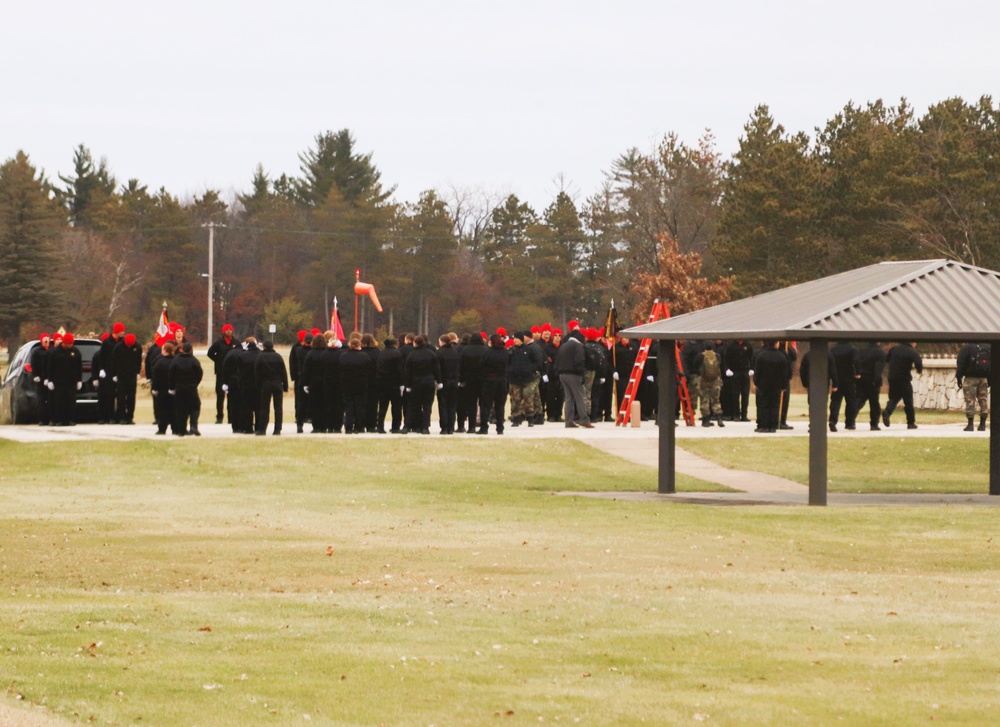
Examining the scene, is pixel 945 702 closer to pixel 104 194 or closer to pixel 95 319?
pixel 95 319

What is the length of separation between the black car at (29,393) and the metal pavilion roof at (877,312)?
47.1 feet

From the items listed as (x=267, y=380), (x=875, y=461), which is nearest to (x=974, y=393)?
(x=875, y=461)

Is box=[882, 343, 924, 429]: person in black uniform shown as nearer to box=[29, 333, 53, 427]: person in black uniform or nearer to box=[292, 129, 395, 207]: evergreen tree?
box=[29, 333, 53, 427]: person in black uniform

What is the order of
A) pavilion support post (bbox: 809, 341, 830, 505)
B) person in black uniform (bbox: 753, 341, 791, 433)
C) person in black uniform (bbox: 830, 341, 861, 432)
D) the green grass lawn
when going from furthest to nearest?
1. person in black uniform (bbox: 830, 341, 861, 432)
2. person in black uniform (bbox: 753, 341, 791, 433)
3. the green grass lawn
4. pavilion support post (bbox: 809, 341, 830, 505)

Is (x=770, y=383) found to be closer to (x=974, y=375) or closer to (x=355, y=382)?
(x=974, y=375)

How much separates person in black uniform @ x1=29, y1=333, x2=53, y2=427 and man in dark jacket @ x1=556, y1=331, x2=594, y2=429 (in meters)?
9.57

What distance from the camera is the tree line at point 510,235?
69000mm

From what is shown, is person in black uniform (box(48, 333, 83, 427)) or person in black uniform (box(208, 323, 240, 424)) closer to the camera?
person in black uniform (box(48, 333, 83, 427))

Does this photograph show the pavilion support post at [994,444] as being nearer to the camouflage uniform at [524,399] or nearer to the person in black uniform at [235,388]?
the camouflage uniform at [524,399]

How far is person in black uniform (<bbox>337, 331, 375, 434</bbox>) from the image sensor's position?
28.7m

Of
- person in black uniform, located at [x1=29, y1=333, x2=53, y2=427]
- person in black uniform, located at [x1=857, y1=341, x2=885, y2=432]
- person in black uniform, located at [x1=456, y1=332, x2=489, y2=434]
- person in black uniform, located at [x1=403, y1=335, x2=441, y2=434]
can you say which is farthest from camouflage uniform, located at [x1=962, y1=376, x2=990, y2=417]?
person in black uniform, located at [x1=29, y1=333, x2=53, y2=427]

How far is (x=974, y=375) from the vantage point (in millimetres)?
31312

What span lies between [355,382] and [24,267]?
61785mm

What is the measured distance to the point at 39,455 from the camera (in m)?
25.9
